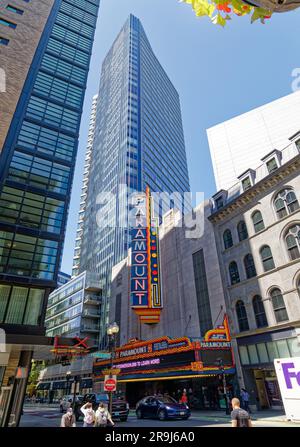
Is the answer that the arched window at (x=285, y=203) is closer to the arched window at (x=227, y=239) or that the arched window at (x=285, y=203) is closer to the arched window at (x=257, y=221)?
the arched window at (x=257, y=221)

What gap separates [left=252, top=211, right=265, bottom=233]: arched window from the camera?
25747 mm

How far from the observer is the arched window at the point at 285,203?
23.0m

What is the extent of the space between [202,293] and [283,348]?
1093 cm

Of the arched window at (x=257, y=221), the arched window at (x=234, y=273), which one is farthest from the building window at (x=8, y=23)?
the arched window at (x=234, y=273)

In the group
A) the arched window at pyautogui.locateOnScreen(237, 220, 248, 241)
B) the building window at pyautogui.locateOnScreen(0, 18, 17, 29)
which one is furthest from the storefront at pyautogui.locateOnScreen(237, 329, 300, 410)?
the building window at pyautogui.locateOnScreen(0, 18, 17, 29)

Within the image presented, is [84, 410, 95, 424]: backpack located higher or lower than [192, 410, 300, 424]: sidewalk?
higher

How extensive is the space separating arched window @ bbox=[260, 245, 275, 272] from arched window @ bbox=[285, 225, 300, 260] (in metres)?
1.88

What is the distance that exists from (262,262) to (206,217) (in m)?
9.77

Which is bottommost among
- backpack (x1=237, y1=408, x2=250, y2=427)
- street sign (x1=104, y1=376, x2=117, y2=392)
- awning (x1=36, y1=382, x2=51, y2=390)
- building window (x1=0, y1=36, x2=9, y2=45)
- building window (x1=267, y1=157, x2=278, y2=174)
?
backpack (x1=237, y1=408, x2=250, y2=427)

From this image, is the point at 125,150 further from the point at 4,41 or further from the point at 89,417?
the point at 89,417

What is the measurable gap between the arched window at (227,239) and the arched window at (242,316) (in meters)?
6.07

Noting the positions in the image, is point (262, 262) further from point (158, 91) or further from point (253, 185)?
point (158, 91)

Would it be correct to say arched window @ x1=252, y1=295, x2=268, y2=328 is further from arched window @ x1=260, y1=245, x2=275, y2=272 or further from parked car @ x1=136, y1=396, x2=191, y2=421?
parked car @ x1=136, y1=396, x2=191, y2=421

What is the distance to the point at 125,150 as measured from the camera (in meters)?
82.8
